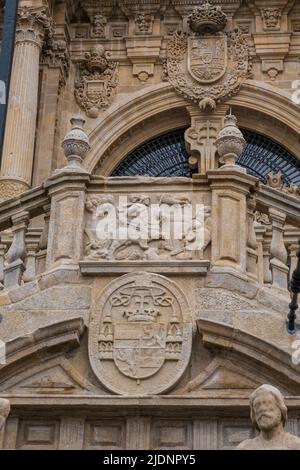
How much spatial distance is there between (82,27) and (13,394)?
10.7 meters

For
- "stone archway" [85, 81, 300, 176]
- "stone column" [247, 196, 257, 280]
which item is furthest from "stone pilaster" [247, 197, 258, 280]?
"stone archway" [85, 81, 300, 176]

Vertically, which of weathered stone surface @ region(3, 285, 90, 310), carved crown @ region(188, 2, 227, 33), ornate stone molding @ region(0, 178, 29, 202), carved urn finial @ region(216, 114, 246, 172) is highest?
carved crown @ region(188, 2, 227, 33)

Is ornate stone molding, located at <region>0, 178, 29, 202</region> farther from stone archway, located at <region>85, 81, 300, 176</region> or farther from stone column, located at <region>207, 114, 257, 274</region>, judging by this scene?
stone column, located at <region>207, 114, 257, 274</region>

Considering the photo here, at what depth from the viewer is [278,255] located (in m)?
9.74

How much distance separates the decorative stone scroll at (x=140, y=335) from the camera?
30.1 feet

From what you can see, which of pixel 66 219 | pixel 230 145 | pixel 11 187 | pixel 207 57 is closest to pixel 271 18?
pixel 207 57

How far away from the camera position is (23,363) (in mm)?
9391

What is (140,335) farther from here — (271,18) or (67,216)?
(271,18)

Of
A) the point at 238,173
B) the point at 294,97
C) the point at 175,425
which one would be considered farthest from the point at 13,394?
the point at 294,97

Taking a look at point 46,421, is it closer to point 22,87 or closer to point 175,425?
point 175,425

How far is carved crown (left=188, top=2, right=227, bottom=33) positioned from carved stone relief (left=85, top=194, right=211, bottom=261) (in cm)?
855

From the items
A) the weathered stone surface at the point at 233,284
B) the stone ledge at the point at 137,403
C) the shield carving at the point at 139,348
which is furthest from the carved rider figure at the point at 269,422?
the weathered stone surface at the point at 233,284

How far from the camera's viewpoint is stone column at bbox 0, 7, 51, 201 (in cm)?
1584
